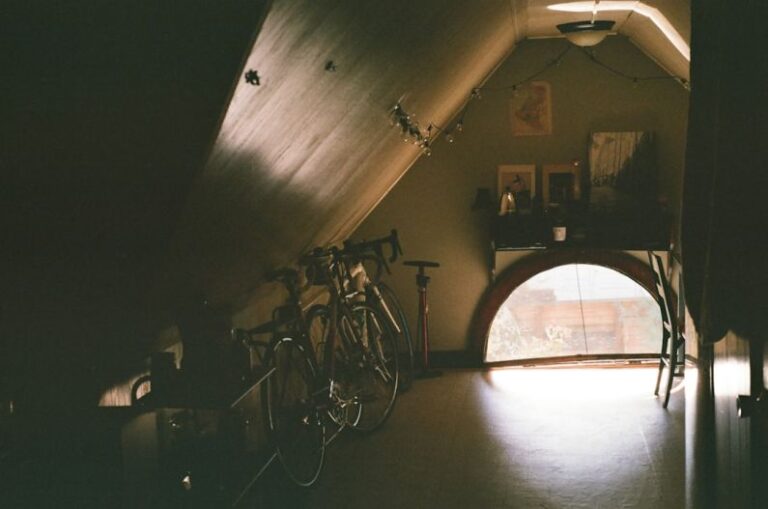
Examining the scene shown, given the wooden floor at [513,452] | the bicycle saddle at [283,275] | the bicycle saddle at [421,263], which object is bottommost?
the wooden floor at [513,452]

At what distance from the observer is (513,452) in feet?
18.1

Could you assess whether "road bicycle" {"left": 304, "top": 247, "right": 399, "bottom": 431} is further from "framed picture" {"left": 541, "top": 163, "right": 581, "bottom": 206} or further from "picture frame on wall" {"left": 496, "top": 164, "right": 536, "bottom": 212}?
"framed picture" {"left": 541, "top": 163, "right": 581, "bottom": 206}

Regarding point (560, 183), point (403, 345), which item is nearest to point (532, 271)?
point (560, 183)

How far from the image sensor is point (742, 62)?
2137 mm

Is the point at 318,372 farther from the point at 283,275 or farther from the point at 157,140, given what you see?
the point at 157,140

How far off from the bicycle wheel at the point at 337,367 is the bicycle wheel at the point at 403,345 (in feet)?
2.56

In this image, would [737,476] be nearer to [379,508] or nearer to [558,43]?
[379,508]

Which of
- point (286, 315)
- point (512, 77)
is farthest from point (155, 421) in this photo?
point (512, 77)

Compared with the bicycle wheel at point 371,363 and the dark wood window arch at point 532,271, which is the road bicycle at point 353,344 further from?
the dark wood window arch at point 532,271

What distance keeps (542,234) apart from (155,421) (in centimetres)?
452

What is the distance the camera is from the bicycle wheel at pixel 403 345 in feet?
22.2

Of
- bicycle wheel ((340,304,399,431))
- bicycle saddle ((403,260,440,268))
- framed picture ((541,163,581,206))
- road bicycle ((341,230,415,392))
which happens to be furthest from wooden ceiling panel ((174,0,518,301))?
framed picture ((541,163,581,206))

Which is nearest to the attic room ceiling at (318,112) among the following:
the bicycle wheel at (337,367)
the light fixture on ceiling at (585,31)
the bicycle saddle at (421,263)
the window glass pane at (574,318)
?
the light fixture on ceiling at (585,31)

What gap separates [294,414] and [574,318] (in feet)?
12.0
